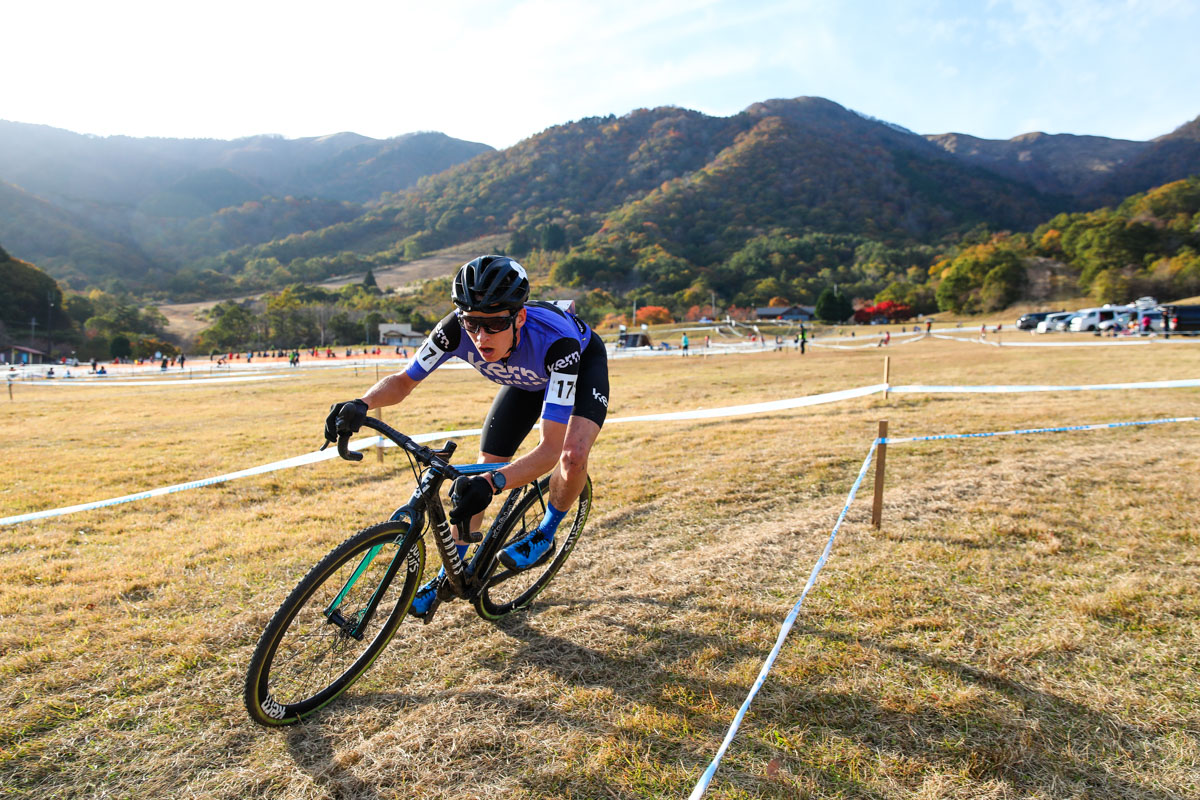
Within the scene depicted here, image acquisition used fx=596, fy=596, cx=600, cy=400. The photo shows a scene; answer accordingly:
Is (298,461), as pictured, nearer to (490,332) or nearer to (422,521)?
(422,521)

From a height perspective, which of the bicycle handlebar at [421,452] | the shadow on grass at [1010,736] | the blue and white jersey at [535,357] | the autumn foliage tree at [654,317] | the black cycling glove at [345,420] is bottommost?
the shadow on grass at [1010,736]

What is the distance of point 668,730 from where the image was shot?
10.5 feet

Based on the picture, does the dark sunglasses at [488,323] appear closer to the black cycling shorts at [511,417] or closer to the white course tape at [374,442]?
the black cycling shorts at [511,417]

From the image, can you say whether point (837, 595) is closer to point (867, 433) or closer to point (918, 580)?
point (918, 580)

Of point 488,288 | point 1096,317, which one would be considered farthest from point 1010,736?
point 1096,317

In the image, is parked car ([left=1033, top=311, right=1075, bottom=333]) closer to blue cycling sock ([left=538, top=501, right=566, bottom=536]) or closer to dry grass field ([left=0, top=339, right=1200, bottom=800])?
dry grass field ([left=0, top=339, right=1200, bottom=800])

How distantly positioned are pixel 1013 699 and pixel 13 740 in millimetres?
5483

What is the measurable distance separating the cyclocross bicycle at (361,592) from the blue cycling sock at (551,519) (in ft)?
0.75

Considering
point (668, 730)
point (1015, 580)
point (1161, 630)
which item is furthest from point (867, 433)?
point (668, 730)

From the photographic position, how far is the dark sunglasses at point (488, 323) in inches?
140

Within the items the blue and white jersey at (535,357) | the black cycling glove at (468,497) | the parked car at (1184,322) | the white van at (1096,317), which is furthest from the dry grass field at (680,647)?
the white van at (1096,317)

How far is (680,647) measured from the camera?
13.2 feet

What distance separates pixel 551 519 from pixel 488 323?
57.3 inches

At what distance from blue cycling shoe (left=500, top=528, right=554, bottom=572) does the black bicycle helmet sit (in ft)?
5.27
